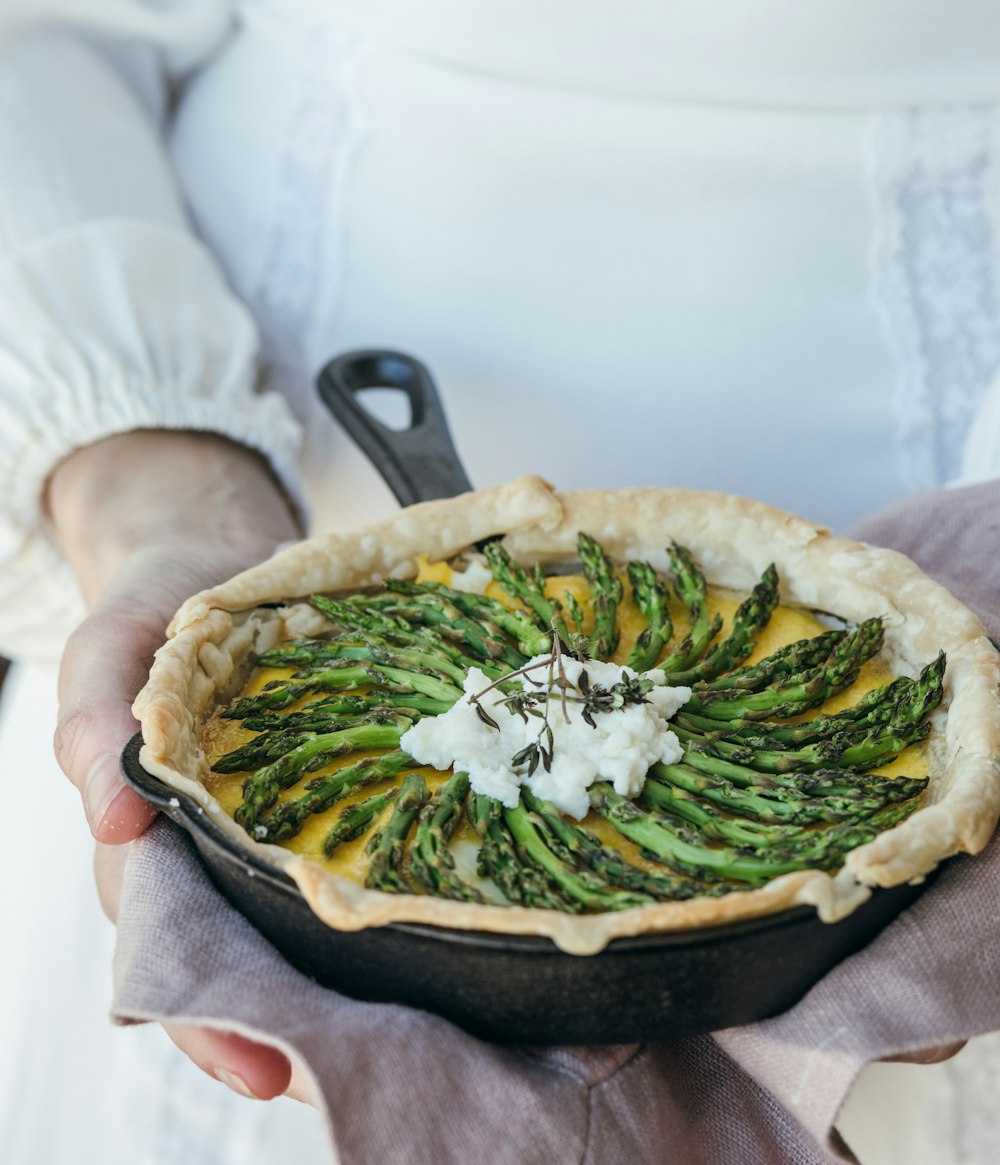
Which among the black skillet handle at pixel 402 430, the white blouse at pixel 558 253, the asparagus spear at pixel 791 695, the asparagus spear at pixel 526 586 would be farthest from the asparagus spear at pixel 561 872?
the white blouse at pixel 558 253

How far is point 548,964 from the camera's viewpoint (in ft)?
4.26

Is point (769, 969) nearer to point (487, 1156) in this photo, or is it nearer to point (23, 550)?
point (487, 1156)

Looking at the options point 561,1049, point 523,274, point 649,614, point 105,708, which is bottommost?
point 561,1049

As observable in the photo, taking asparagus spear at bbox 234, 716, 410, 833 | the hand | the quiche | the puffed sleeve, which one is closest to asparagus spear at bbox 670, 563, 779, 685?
the quiche

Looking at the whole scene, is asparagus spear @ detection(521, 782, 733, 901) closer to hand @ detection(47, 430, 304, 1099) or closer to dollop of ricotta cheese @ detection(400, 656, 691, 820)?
dollop of ricotta cheese @ detection(400, 656, 691, 820)

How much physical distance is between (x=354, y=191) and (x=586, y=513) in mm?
1231

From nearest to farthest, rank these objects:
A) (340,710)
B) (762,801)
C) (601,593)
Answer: (762,801) → (340,710) → (601,593)

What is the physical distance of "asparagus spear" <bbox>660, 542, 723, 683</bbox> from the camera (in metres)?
1.85

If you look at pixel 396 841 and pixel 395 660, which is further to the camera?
pixel 395 660

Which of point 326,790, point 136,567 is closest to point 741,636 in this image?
point 326,790

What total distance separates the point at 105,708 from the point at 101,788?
19 cm

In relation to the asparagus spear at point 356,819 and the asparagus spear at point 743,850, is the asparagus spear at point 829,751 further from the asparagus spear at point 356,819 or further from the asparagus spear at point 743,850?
the asparagus spear at point 356,819

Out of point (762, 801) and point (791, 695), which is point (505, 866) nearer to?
point (762, 801)

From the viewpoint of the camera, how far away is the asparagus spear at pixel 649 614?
186 centimetres
